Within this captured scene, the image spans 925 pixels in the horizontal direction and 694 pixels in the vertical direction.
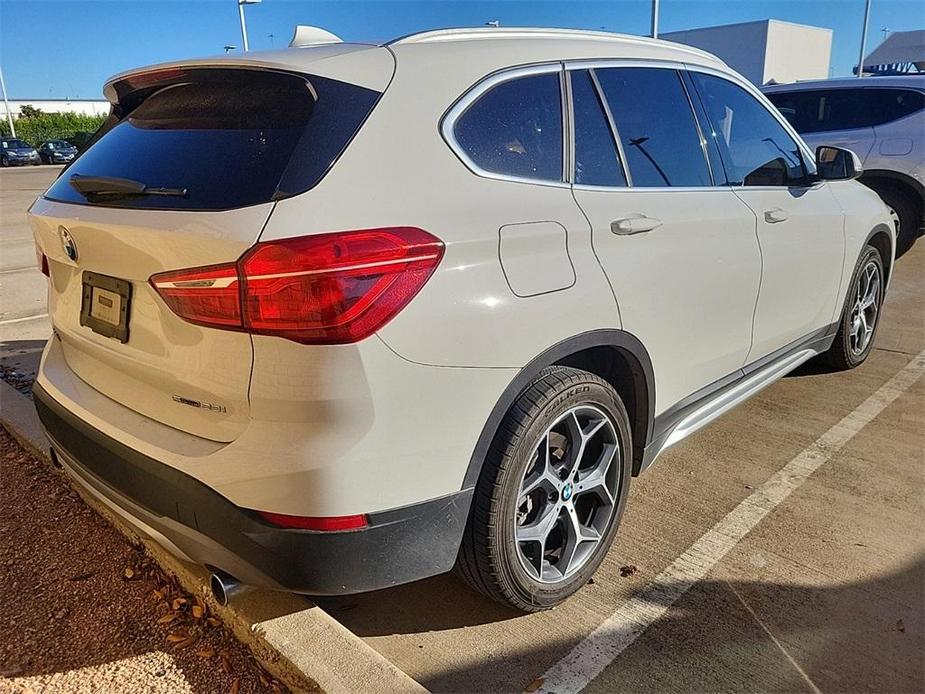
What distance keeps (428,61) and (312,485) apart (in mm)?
1229

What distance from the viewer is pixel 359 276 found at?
1.77 meters

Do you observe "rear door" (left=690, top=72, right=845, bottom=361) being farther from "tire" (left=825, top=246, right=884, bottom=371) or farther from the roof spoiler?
the roof spoiler

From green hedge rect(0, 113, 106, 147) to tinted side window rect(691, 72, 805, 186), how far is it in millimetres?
58746

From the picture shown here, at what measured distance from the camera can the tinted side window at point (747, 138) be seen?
3.25 metres

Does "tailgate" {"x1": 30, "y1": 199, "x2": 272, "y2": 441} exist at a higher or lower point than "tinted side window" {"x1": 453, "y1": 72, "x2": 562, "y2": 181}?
lower

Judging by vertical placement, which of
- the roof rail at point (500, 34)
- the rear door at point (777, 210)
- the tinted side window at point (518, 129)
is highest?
the roof rail at point (500, 34)

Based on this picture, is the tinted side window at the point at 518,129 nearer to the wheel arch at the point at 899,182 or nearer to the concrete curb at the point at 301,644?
the concrete curb at the point at 301,644

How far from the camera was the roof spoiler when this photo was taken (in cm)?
248

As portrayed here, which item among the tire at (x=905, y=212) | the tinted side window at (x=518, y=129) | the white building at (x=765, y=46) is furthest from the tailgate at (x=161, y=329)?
the white building at (x=765, y=46)

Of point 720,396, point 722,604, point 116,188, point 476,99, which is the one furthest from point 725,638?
point 116,188

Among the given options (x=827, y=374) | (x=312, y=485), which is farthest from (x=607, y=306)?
(x=827, y=374)

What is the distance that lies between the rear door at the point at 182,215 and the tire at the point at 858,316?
354 centimetres

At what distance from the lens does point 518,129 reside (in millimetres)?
2283

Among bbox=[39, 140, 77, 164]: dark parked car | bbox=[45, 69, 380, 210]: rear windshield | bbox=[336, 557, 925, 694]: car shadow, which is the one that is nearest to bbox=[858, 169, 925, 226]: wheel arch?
bbox=[336, 557, 925, 694]: car shadow
